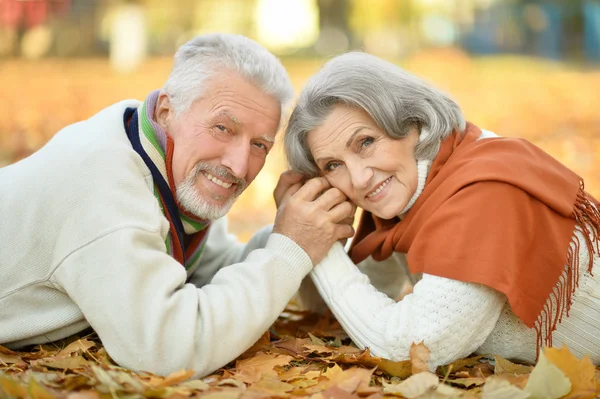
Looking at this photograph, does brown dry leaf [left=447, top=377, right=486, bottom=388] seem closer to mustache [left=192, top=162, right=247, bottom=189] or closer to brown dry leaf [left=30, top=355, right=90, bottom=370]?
mustache [left=192, top=162, right=247, bottom=189]

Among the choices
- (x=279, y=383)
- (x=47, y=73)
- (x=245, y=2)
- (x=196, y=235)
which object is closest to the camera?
(x=279, y=383)

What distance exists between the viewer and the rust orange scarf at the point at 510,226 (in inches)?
106

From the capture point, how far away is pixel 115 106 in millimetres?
3334

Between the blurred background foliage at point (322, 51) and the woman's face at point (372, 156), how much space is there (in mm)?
3918

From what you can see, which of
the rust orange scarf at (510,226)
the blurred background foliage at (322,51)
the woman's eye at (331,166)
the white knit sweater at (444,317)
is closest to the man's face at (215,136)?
the woman's eye at (331,166)

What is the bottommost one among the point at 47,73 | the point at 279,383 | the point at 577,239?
the point at 47,73

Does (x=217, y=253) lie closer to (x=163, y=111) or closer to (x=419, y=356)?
(x=163, y=111)

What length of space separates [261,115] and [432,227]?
95 centimetres

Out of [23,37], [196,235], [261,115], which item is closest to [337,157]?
[261,115]

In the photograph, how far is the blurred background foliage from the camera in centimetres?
934

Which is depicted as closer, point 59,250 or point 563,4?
point 59,250

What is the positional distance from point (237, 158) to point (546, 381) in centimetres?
158

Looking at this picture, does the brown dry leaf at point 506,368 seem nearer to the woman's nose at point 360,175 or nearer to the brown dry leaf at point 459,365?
the brown dry leaf at point 459,365

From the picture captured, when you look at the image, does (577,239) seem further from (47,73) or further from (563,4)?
(563,4)
